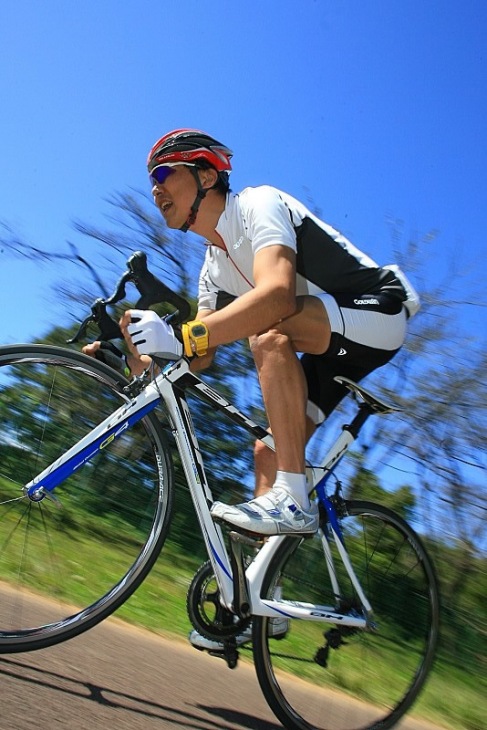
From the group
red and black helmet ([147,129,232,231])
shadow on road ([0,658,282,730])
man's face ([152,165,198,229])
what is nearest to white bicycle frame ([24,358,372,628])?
shadow on road ([0,658,282,730])

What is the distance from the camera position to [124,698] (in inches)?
89.0

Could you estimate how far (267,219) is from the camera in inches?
99.0

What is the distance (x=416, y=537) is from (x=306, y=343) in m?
1.05

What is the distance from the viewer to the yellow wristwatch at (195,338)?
96.2 inches

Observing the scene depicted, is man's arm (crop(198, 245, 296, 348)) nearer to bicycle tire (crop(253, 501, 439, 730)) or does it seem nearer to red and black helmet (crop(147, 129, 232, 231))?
red and black helmet (crop(147, 129, 232, 231))

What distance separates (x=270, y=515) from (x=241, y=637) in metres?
0.62

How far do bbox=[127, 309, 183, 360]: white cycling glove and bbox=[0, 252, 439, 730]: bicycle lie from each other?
191mm

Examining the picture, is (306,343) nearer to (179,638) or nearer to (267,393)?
(267,393)

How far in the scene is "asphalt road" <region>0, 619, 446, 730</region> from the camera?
1.99 meters

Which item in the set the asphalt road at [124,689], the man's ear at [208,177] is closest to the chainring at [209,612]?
the asphalt road at [124,689]

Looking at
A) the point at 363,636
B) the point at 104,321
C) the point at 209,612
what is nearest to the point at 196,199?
the point at 104,321

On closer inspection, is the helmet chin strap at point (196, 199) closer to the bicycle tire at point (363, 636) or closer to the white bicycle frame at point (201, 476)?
the white bicycle frame at point (201, 476)

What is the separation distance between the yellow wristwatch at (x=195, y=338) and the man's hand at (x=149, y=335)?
0.03 metres

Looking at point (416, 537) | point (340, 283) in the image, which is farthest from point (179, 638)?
point (340, 283)
